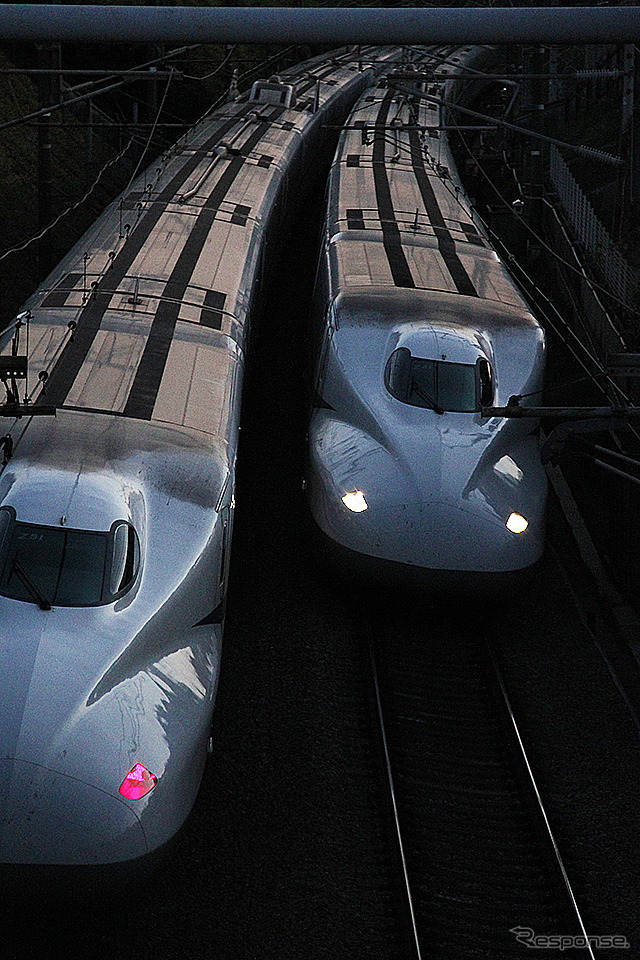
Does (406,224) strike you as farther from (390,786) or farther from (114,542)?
(390,786)

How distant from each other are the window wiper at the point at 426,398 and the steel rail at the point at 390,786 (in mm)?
2723

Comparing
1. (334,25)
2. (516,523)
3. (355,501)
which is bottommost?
(516,523)

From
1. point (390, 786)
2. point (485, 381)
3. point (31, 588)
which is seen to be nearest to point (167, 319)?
point (485, 381)

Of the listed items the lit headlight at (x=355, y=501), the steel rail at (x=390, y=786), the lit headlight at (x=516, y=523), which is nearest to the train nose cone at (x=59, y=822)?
the steel rail at (x=390, y=786)

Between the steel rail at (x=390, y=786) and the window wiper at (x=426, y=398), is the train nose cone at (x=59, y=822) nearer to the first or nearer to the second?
the steel rail at (x=390, y=786)

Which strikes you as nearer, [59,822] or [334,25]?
[59,822]

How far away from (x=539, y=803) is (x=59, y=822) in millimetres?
4634

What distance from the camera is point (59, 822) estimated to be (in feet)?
24.1

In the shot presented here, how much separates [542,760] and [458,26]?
6.94 m

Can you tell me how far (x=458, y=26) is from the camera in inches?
372

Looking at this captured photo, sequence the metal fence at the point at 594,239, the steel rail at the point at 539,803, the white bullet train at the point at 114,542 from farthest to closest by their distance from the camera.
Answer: the metal fence at the point at 594,239 → the steel rail at the point at 539,803 → the white bullet train at the point at 114,542

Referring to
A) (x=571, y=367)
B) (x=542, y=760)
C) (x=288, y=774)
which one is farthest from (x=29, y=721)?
(x=571, y=367)

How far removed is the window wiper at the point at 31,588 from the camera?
8672mm

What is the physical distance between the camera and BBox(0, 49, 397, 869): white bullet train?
7578 millimetres
